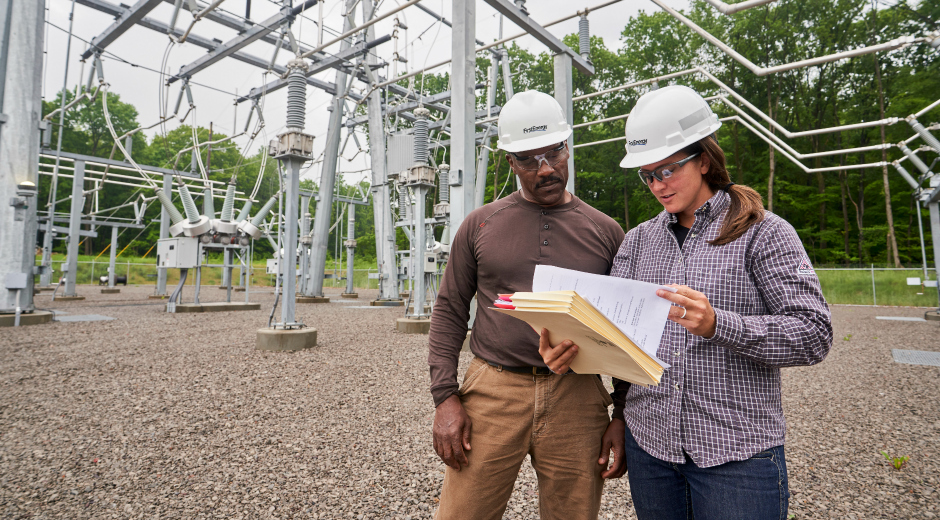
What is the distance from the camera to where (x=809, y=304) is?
3.65 feet

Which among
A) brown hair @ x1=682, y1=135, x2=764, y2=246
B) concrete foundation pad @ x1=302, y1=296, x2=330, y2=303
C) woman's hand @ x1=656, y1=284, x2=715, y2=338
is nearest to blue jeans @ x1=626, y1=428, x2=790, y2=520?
woman's hand @ x1=656, y1=284, x2=715, y2=338

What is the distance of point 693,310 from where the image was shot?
3.59 ft

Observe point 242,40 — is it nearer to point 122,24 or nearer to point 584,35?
point 122,24

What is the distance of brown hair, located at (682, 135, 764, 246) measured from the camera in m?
1.24

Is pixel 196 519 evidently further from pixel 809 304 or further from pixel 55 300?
pixel 55 300

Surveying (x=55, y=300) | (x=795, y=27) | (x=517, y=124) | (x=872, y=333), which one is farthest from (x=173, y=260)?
(x=795, y=27)

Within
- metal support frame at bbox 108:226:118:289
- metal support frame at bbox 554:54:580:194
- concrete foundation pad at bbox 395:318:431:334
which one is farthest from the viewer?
metal support frame at bbox 108:226:118:289

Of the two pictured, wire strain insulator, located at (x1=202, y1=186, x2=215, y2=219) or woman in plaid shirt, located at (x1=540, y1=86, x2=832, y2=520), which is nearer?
woman in plaid shirt, located at (x1=540, y1=86, x2=832, y2=520)

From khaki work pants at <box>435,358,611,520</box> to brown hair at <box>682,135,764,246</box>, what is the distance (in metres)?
0.70

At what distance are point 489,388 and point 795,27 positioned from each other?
33578mm

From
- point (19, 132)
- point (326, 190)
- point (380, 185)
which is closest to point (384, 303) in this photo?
point (380, 185)

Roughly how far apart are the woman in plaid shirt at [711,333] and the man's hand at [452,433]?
0.51m

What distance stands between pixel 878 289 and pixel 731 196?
73.9 ft

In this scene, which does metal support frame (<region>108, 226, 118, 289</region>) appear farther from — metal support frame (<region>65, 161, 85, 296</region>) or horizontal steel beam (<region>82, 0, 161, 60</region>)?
horizontal steel beam (<region>82, 0, 161, 60</region>)
